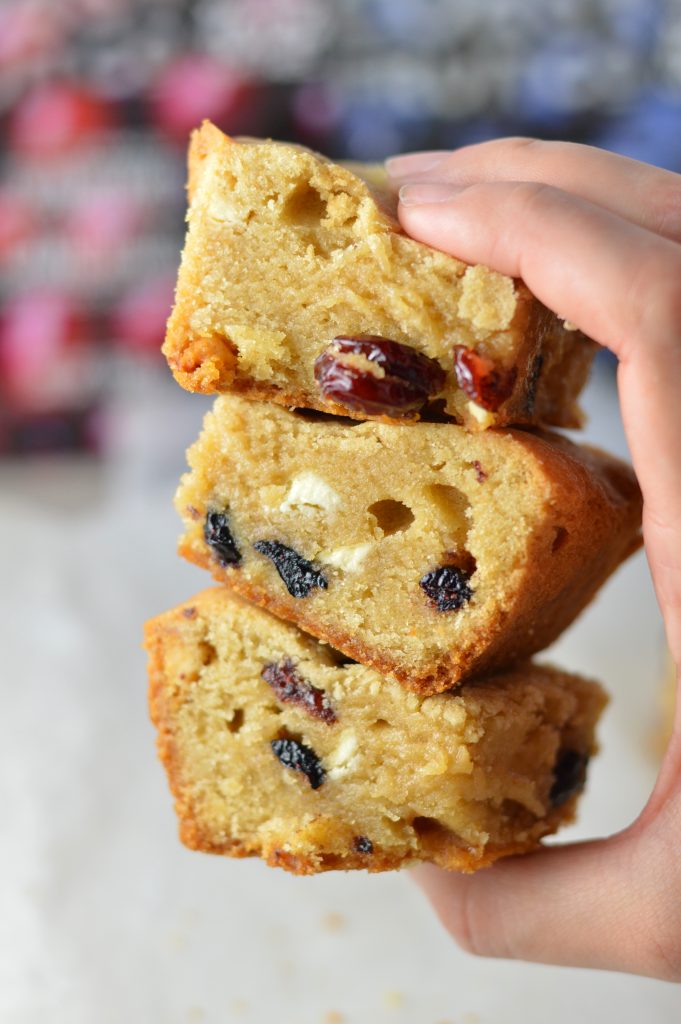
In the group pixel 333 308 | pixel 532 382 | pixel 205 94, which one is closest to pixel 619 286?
pixel 532 382

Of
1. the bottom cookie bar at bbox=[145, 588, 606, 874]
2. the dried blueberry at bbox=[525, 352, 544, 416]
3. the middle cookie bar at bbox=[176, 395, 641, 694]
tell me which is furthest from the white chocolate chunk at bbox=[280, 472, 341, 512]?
the dried blueberry at bbox=[525, 352, 544, 416]

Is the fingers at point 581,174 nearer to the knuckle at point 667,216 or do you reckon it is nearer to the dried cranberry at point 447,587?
the knuckle at point 667,216

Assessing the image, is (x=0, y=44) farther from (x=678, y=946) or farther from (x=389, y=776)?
(x=678, y=946)

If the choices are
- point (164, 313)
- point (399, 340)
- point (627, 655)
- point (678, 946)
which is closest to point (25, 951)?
point (678, 946)

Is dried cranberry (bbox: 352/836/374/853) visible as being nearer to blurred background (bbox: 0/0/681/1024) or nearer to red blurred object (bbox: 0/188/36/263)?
blurred background (bbox: 0/0/681/1024)

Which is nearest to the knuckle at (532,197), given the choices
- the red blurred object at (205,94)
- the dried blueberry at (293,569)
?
the dried blueberry at (293,569)

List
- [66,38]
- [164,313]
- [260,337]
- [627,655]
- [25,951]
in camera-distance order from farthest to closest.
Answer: [164,313]
[66,38]
[627,655]
[25,951]
[260,337]
